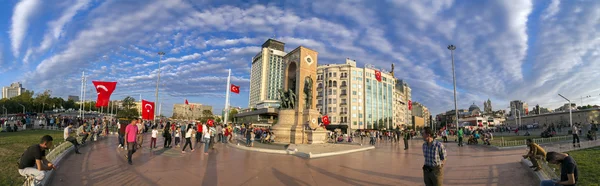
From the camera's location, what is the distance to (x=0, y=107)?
79250mm

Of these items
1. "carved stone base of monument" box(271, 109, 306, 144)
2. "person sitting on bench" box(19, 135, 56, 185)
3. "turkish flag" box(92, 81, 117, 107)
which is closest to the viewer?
"person sitting on bench" box(19, 135, 56, 185)

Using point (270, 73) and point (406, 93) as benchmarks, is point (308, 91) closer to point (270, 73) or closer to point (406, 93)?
point (406, 93)

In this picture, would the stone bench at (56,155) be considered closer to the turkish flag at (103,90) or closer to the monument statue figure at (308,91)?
the turkish flag at (103,90)

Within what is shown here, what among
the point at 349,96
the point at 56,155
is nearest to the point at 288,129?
the point at 56,155

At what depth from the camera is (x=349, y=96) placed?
7212cm

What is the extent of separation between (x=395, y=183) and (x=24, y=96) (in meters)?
108

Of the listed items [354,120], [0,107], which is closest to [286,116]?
[354,120]

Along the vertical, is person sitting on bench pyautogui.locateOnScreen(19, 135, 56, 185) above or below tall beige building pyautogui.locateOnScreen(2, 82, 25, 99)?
below

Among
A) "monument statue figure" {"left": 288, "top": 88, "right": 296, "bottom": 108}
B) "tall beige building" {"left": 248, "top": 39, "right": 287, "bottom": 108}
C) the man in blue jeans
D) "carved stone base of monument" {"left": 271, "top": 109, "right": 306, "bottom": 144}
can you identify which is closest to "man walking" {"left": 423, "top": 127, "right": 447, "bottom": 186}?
the man in blue jeans

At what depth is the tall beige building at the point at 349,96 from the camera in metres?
72.2

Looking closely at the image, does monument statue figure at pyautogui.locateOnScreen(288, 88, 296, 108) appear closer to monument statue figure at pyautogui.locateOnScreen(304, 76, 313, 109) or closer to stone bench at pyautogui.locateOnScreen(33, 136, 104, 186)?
monument statue figure at pyautogui.locateOnScreen(304, 76, 313, 109)

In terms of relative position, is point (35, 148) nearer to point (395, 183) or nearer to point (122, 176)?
point (122, 176)

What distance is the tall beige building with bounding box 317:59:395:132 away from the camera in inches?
2842

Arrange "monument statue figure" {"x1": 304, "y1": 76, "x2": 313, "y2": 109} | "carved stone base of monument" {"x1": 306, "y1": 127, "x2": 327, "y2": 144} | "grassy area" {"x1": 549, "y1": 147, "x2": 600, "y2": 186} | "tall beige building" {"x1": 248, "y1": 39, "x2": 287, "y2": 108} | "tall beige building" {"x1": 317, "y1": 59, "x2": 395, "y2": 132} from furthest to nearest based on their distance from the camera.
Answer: "tall beige building" {"x1": 248, "y1": 39, "x2": 287, "y2": 108} < "tall beige building" {"x1": 317, "y1": 59, "x2": 395, "y2": 132} < "monument statue figure" {"x1": 304, "y1": 76, "x2": 313, "y2": 109} < "carved stone base of monument" {"x1": 306, "y1": 127, "x2": 327, "y2": 144} < "grassy area" {"x1": 549, "y1": 147, "x2": 600, "y2": 186}
